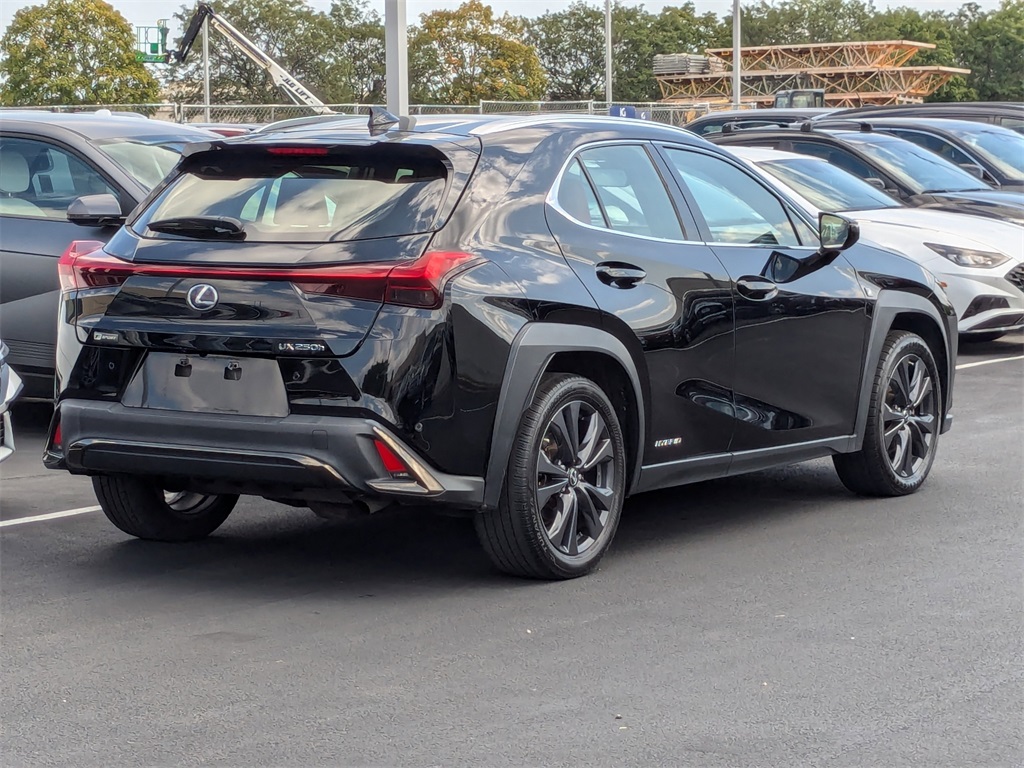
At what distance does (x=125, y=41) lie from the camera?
231 feet

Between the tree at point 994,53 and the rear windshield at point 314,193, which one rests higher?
the tree at point 994,53

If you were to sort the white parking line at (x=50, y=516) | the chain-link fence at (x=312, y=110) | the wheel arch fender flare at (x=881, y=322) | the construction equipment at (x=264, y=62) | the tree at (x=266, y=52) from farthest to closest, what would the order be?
the tree at (x=266, y=52) → the construction equipment at (x=264, y=62) → the chain-link fence at (x=312, y=110) → the wheel arch fender flare at (x=881, y=322) → the white parking line at (x=50, y=516)

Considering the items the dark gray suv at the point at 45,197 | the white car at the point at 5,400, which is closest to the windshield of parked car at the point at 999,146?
the dark gray suv at the point at 45,197

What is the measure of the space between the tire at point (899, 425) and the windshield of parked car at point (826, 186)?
549 centimetres

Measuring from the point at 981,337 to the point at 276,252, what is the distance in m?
10.4

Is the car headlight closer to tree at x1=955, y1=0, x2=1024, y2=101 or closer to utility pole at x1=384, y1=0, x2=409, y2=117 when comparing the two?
utility pole at x1=384, y1=0, x2=409, y2=117

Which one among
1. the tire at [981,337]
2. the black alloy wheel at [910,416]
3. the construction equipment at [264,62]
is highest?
the construction equipment at [264,62]

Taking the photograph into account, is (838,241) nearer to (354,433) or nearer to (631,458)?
(631,458)

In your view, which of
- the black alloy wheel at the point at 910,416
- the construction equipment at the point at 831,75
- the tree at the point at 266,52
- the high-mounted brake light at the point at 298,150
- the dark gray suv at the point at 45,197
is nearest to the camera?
the high-mounted brake light at the point at 298,150

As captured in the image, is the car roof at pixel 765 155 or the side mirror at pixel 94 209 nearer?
the side mirror at pixel 94 209

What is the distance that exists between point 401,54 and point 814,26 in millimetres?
111185

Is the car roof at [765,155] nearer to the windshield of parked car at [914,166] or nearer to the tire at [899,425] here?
the windshield of parked car at [914,166]

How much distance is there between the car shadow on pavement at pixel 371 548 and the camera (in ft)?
18.5

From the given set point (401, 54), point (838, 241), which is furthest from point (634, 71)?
point (838, 241)
